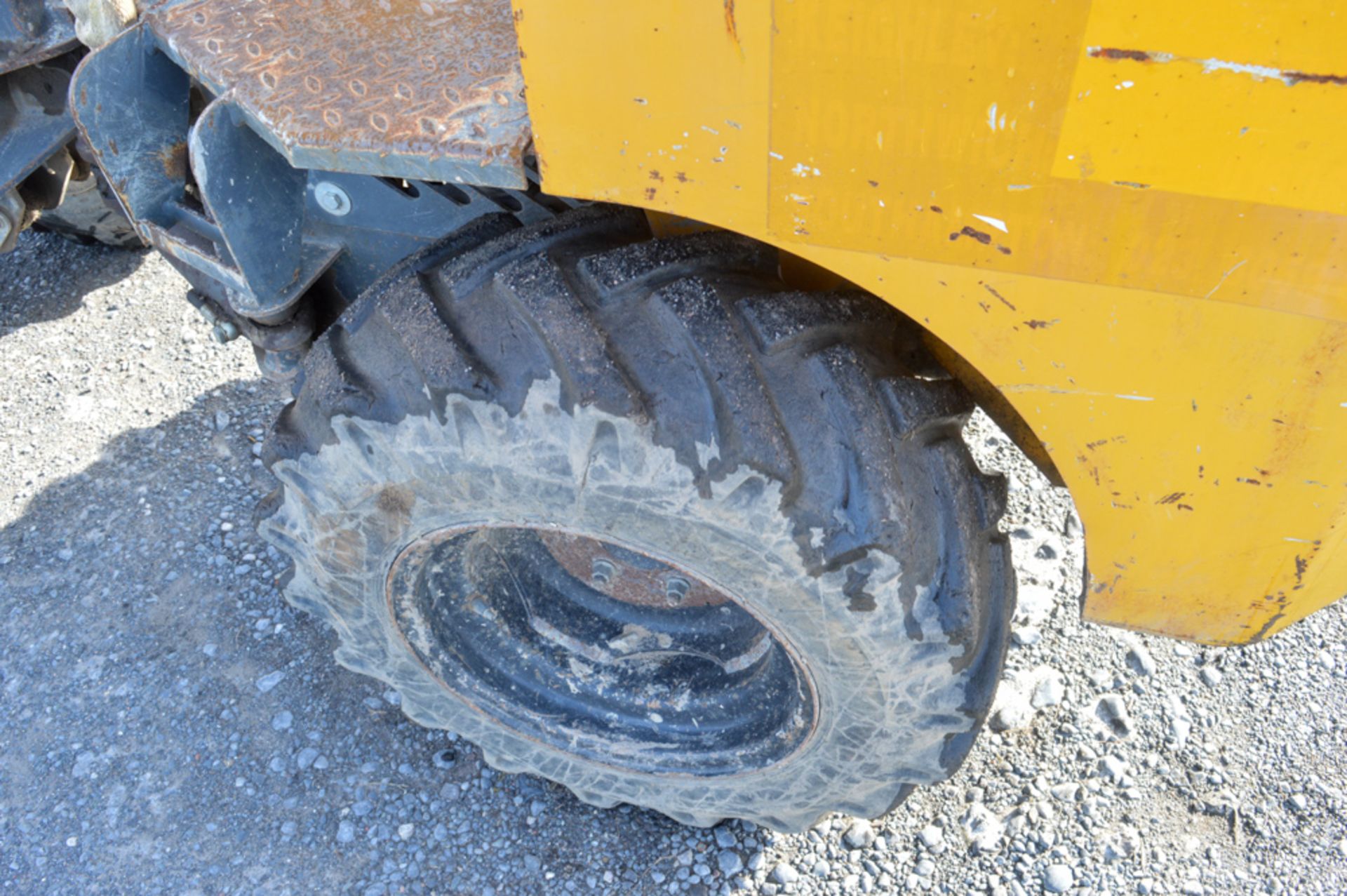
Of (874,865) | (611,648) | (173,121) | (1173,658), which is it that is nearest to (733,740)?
(611,648)

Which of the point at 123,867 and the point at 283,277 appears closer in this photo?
the point at 283,277

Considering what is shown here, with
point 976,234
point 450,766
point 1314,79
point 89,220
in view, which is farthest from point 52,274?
point 1314,79

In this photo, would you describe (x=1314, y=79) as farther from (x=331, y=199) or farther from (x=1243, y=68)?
(x=331, y=199)

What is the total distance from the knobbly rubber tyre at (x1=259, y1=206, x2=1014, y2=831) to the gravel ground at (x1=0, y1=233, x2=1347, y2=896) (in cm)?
44

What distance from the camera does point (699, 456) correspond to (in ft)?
4.42

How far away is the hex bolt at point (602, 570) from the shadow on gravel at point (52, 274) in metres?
2.16

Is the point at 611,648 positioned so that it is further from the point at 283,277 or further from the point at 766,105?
the point at 766,105

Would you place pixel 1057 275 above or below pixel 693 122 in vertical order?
below

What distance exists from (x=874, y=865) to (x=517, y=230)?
136 cm

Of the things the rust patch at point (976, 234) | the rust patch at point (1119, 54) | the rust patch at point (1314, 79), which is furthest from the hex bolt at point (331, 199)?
the rust patch at point (1314, 79)

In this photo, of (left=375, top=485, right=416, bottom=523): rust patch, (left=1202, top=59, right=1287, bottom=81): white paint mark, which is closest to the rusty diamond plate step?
(left=375, top=485, right=416, bottom=523): rust patch

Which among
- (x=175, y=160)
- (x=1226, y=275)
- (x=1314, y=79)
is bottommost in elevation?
(x=175, y=160)

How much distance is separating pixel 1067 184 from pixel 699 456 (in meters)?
0.55

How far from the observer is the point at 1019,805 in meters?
2.14
